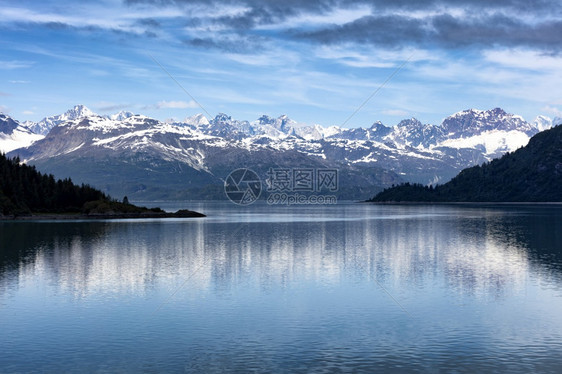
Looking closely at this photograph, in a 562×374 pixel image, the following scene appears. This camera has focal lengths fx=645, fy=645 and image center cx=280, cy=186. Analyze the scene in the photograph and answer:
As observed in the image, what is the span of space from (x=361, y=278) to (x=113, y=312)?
31.9m

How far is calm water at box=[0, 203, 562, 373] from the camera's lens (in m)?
39.0

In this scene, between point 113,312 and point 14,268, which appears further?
point 14,268

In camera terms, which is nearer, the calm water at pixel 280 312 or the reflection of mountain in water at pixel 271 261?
the calm water at pixel 280 312

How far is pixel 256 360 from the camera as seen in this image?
3897cm

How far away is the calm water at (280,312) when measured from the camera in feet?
128

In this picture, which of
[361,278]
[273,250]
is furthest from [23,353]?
[273,250]

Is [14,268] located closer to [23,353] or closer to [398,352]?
[23,353]

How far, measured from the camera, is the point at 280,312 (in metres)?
54.3

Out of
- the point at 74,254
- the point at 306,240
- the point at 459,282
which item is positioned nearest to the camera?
the point at 459,282

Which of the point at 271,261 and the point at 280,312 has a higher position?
the point at 271,261

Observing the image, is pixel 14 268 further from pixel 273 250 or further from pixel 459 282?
pixel 459 282

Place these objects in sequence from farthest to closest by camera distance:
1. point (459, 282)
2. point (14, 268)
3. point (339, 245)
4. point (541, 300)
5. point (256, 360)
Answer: point (339, 245)
point (14, 268)
point (459, 282)
point (541, 300)
point (256, 360)

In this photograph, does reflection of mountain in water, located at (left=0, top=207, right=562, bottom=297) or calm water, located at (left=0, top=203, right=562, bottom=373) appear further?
reflection of mountain in water, located at (left=0, top=207, right=562, bottom=297)

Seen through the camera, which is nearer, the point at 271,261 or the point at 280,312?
the point at 280,312
